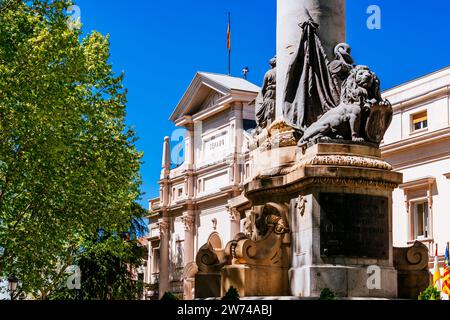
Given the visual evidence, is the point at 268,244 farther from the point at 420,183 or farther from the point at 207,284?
the point at 420,183

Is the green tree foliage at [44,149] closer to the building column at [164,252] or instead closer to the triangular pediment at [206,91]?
the triangular pediment at [206,91]

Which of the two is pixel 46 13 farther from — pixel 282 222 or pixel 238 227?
pixel 238 227

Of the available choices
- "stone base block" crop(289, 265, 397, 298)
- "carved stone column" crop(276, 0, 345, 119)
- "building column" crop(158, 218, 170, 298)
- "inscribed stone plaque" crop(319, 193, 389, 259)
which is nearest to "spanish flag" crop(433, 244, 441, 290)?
"carved stone column" crop(276, 0, 345, 119)

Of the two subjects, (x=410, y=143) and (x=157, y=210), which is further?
(x=157, y=210)

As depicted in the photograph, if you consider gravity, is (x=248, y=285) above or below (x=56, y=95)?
below

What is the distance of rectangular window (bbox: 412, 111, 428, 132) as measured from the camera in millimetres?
43544

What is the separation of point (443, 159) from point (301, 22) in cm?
2721

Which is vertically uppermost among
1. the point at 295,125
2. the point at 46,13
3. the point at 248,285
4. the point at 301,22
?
the point at 46,13

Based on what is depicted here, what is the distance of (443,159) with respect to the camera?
42.7 meters

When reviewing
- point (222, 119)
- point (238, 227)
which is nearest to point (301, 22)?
point (238, 227)

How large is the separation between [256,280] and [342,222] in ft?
5.45

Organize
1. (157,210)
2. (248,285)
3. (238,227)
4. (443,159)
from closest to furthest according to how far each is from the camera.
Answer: (248,285) → (443,159) → (238,227) → (157,210)

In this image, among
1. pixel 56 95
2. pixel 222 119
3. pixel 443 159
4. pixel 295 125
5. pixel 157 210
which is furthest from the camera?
pixel 157 210

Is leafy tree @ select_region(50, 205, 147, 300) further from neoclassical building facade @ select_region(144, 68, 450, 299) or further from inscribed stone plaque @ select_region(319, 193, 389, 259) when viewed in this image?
inscribed stone plaque @ select_region(319, 193, 389, 259)
